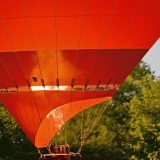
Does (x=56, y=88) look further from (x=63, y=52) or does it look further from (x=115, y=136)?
(x=115, y=136)

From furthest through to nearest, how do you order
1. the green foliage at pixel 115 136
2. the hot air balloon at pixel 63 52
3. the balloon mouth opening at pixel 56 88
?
the green foliage at pixel 115 136 < the balloon mouth opening at pixel 56 88 < the hot air balloon at pixel 63 52

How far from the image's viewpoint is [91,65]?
629 inches

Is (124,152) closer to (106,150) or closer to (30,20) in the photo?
(106,150)

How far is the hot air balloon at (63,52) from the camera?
14.6 m

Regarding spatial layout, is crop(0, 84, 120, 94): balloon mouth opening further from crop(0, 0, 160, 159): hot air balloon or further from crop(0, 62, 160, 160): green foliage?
crop(0, 62, 160, 160): green foliage

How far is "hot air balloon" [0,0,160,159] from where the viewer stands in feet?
48.1

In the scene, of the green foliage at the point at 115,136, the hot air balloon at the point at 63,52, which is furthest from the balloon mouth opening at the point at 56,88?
the green foliage at the point at 115,136

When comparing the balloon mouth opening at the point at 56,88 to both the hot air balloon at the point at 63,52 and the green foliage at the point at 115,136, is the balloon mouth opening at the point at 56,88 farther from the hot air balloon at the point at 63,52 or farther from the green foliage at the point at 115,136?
the green foliage at the point at 115,136

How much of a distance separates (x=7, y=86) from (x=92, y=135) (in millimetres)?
31338

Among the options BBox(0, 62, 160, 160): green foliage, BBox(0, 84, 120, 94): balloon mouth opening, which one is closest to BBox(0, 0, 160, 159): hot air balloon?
BBox(0, 84, 120, 94): balloon mouth opening

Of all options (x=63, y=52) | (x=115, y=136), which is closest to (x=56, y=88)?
(x=63, y=52)

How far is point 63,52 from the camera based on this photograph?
15.5m

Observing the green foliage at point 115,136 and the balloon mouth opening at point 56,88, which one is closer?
the balloon mouth opening at point 56,88

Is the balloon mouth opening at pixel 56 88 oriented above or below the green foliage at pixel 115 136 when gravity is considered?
below
